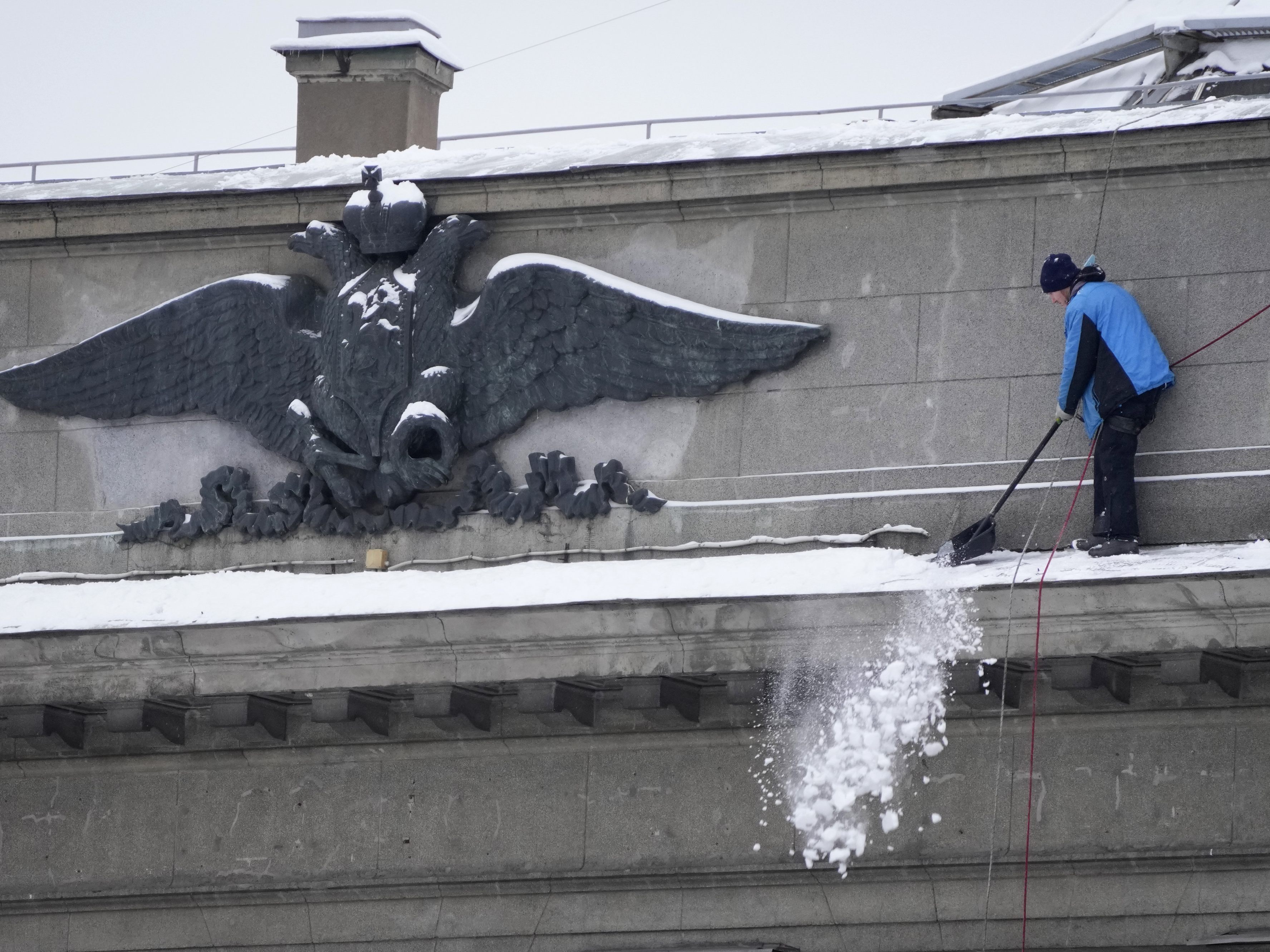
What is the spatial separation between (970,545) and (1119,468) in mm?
946

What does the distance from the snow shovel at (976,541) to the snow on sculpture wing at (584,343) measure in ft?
5.86

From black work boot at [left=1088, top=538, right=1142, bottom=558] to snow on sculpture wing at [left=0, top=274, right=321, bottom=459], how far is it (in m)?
5.37

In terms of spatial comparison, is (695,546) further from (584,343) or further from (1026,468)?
(1026,468)

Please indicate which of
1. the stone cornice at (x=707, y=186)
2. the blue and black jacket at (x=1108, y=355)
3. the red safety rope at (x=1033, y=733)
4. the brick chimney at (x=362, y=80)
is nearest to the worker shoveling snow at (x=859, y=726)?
the red safety rope at (x=1033, y=733)

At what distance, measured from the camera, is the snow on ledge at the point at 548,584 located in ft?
48.5

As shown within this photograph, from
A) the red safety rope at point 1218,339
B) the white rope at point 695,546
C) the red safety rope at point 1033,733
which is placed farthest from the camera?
the white rope at point 695,546

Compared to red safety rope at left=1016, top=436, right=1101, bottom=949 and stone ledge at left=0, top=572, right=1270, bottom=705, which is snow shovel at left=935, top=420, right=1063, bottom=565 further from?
stone ledge at left=0, top=572, right=1270, bottom=705

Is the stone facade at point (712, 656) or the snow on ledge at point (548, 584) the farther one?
the stone facade at point (712, 656)

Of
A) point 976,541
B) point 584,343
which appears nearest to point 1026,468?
point 976,541

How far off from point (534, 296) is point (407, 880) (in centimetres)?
377

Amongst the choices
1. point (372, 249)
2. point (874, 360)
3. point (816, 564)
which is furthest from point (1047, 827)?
point (372, 249)

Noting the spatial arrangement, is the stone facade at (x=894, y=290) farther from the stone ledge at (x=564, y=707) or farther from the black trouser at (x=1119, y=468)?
the stone ledge at (x=564, y=707)

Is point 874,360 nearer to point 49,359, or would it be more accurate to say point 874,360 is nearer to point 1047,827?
point 1047,827

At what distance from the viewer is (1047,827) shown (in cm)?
1552
